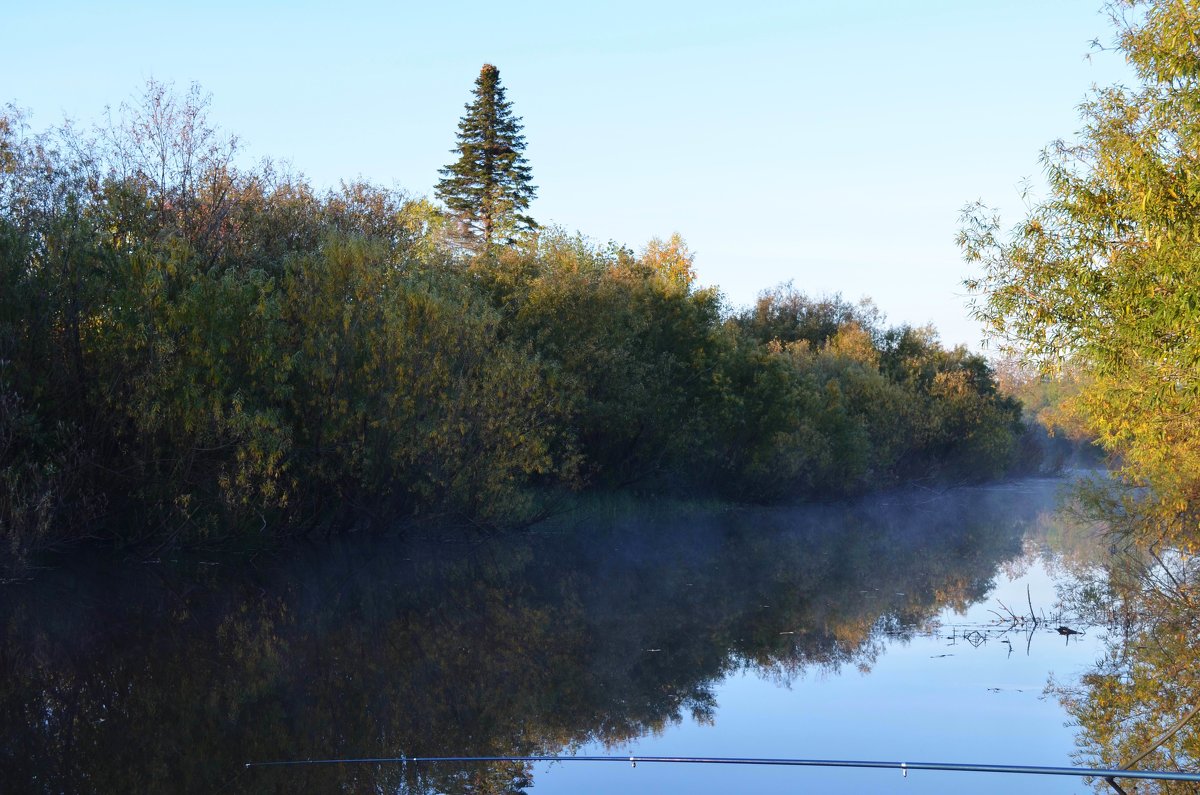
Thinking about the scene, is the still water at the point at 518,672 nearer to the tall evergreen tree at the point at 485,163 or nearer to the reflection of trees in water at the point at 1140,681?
the reflection of trees in water at the point at 1140,681

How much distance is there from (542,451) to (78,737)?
61.8 feet

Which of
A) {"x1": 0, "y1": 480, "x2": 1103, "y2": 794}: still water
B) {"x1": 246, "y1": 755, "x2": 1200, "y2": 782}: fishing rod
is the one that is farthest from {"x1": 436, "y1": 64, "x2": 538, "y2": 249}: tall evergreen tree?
{"x1": 246, "y1": 755, "x2": 1200, "y2": 782}: fishing rod

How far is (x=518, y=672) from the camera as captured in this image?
12.9m

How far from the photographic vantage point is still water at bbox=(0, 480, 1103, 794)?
8914mm

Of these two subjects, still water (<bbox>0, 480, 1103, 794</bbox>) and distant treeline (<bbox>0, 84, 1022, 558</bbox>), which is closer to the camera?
still water (<bbox>0, 480, 1103, 794</bbox>)

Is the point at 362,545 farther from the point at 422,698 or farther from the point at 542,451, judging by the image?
the point at 422,698

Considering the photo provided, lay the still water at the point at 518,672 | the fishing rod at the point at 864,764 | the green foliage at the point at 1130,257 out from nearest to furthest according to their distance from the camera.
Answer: the fishing rod at the point at 864,764 < the still water at the point at 518,672 < the green foliage at the point at 1130,257

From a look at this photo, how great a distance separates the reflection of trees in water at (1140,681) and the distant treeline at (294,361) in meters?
13.8

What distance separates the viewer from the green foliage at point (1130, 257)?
13250mm

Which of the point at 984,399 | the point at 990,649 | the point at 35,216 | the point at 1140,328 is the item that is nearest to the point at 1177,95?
the point at 1140,328

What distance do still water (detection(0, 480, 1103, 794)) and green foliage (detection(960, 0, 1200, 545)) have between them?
12.5 ft

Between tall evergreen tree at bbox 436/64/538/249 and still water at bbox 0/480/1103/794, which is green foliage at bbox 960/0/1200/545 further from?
tall evergreen tree at bbox 436/64/538/249

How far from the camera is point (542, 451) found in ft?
91.6

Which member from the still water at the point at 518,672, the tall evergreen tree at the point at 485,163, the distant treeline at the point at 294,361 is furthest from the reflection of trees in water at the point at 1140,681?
the tall evergreen tree at the point at 485,163
